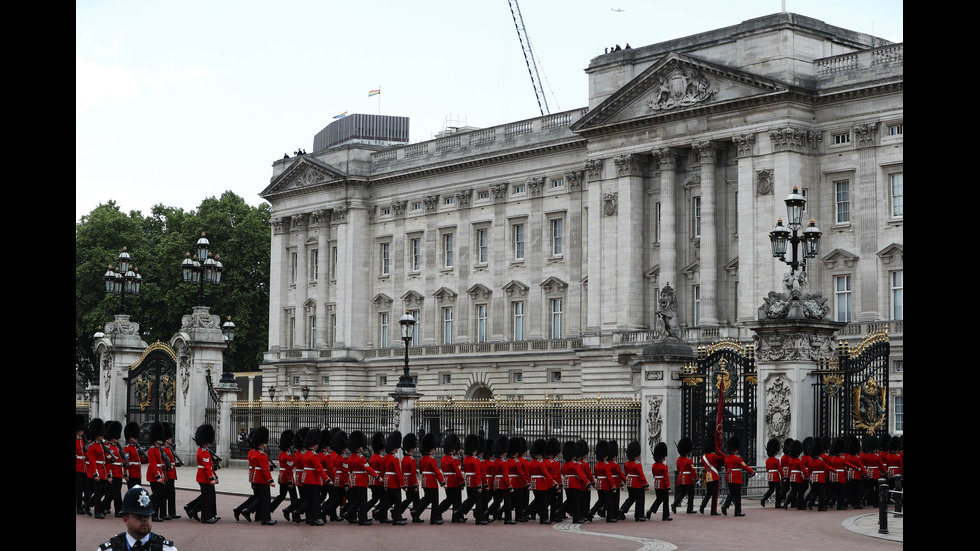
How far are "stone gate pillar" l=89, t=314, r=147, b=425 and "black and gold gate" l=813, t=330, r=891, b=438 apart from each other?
68.1 ft

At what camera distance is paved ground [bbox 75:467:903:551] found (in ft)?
60.4

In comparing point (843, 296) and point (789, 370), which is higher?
point (843, 296)

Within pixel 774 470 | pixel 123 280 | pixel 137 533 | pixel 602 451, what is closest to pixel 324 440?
pixel 602 451

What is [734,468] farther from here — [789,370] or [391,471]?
[391,471]

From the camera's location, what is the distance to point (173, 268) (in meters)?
76.1

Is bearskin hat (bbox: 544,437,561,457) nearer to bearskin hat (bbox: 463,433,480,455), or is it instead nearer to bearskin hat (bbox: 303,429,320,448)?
bearskin hat (bbox: 463,433,480,455)

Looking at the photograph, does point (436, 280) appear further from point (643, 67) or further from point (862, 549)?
point (862, 549)

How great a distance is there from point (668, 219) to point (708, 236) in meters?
2.27

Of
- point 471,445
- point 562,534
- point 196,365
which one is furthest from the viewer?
point 196,365

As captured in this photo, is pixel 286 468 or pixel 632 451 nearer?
pixel 286 468

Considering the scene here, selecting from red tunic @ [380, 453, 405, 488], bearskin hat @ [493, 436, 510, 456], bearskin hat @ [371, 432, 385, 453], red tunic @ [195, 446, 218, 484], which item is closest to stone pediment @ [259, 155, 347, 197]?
bearskin hat @ [371, 432, 385, 453]

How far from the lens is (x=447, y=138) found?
7012cm

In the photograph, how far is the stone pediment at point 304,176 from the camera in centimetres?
7275
